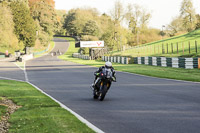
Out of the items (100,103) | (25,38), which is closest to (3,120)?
(100,103)

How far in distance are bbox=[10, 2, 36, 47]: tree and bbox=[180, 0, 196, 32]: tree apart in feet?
153

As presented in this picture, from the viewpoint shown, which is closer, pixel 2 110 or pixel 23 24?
pixel 2 110

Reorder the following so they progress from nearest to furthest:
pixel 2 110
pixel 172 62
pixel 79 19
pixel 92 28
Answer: pixel 2 110
pixel 172 62
pixel 92 28
pixel 79 19

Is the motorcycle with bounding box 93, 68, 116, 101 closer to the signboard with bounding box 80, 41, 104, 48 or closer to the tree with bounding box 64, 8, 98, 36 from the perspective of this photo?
the signboard with bounding box 80, 41, 104, 48

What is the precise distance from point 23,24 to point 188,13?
1958 inches

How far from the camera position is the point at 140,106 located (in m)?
10.5

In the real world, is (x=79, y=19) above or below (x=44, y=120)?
above

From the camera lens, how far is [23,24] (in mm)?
100250

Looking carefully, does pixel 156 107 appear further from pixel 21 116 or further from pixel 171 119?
pixel 21 116

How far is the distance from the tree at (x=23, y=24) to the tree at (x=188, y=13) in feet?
153

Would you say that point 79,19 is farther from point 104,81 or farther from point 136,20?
point 104,81

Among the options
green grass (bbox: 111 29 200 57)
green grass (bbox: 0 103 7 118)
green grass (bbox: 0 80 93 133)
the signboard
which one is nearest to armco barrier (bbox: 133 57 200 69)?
green grass (bbox: 111 29 200 57)

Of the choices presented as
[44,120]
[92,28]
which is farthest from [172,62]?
[92,28]

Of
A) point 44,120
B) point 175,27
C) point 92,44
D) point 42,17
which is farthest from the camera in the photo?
point 42,17
